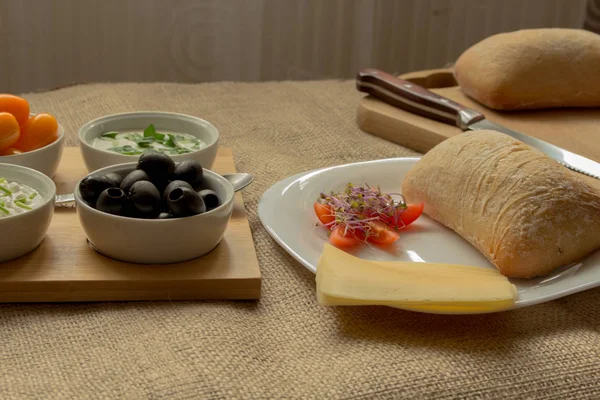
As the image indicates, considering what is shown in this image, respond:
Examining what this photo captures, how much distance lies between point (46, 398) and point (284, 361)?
25 cm

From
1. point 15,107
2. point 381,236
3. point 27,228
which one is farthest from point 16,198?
point 381,236

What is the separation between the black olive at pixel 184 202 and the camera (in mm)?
987

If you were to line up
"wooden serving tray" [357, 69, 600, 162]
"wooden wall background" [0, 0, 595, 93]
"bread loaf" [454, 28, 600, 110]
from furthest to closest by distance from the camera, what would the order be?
"wooden wall background" [0, 0, 595, 93], "bread loaf" [454, 28, 600, 110], "wooden serving tray" [357, 69, 600, 162]

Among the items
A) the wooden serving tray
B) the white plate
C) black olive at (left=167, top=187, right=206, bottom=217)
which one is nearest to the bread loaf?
the wooden serving tray

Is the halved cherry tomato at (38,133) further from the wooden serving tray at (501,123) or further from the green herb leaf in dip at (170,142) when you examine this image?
the wooden serving tray at (501,123)

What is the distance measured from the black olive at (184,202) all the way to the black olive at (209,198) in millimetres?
42

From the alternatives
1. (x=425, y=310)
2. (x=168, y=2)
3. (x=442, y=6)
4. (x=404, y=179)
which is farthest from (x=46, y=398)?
(x=442, y=6)

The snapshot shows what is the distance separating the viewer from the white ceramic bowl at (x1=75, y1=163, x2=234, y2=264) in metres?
0.98

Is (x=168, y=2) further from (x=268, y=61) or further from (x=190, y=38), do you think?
(x=268, y=61)

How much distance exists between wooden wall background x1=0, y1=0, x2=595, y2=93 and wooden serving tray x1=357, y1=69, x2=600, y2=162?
42.7 inches

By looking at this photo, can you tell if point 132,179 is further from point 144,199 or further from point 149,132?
point 149,132

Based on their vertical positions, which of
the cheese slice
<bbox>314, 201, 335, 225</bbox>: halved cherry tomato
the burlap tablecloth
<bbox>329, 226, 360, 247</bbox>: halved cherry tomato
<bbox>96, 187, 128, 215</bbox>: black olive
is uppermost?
<bbox>96, 187, 128, 215</bbox>: black olive

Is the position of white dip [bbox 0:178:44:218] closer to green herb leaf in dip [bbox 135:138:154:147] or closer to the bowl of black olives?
the bowl of black olives

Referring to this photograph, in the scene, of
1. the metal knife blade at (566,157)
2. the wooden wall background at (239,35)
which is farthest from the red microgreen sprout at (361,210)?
the wooden wall background at (239,35)
